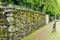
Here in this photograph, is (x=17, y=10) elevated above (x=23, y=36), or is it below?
above

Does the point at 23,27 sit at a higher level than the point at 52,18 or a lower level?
higher

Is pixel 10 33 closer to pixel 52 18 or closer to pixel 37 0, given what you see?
pixel 37 0

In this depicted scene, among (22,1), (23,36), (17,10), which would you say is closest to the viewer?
(17,10)

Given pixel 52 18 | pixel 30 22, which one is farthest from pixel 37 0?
pixel 30 22

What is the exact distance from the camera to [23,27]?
7430 millimetres

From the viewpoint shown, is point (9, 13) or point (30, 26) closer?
point (9, 13)

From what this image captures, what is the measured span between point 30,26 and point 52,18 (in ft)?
30.5

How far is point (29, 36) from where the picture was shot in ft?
26.3

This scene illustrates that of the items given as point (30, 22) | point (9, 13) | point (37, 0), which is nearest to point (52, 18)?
point (37, 0)

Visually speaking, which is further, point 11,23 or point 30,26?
point 30,26

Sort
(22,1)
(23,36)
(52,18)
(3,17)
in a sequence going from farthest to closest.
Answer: (52,18), (22,1), (23,36), (3,17)

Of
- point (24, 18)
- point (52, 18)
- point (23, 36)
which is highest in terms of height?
point (24, 18)

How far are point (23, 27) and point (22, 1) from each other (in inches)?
161

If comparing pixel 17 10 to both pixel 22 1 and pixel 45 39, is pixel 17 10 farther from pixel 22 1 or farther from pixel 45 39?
pixel 22 1
